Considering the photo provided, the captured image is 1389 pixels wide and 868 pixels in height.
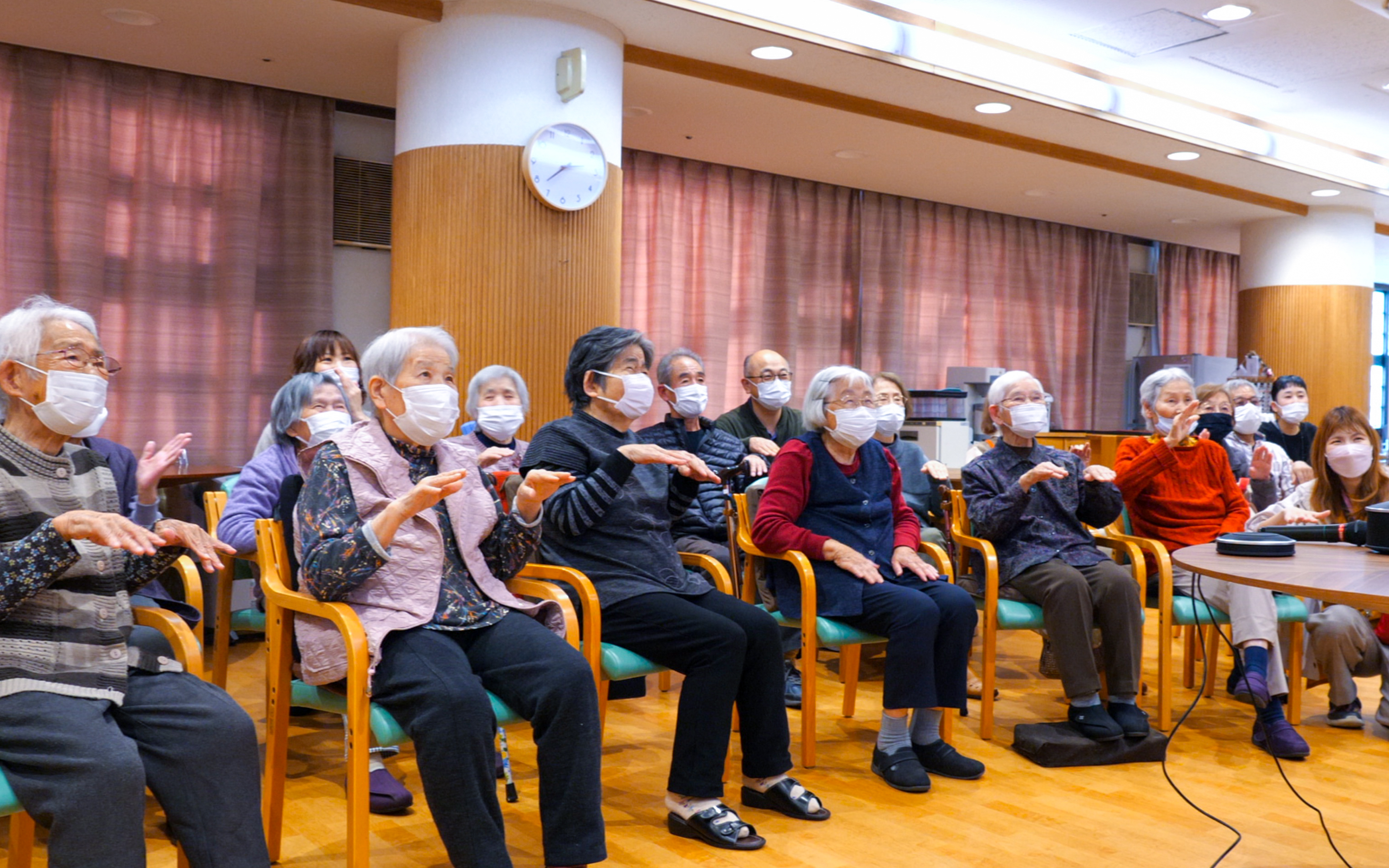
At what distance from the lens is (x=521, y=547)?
8.21 ft

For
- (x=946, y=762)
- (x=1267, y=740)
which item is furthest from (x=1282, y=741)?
(x=946, y=762)

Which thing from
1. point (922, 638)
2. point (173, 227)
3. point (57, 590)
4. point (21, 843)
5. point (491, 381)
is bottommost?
point (21, 843)

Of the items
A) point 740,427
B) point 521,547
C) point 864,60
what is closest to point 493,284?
point 740,427

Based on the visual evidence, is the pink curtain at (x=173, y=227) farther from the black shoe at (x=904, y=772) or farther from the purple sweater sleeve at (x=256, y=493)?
the black shoe at (x=904, y=772)

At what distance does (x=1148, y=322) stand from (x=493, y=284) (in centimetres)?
706

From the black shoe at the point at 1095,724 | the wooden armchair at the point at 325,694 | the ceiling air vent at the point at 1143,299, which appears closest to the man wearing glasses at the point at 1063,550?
the black shoe at the point at 1095,724

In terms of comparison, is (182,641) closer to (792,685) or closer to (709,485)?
(709,485)

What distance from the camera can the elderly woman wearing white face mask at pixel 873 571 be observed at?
121 inches

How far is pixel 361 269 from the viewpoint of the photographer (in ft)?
19.5

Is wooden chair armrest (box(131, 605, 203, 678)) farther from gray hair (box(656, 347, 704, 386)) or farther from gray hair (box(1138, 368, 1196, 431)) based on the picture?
gray hair (box(1138, 368, 1196, 431))

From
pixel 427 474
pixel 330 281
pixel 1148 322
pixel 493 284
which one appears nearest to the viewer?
pixel 427 474

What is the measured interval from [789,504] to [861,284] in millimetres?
5026

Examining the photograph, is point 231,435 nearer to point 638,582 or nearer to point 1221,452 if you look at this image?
point 638,582

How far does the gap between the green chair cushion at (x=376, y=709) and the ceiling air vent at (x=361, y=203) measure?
12.9 feet
